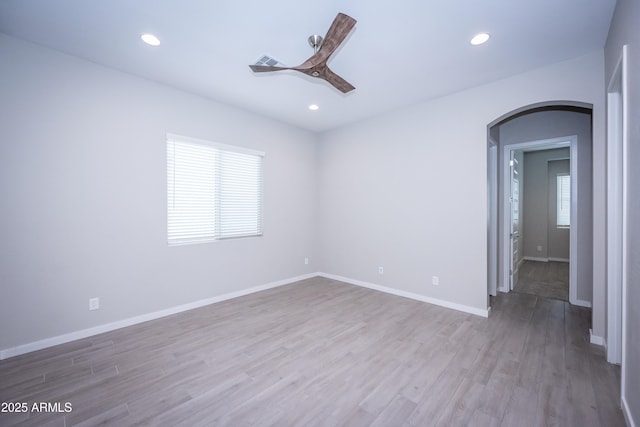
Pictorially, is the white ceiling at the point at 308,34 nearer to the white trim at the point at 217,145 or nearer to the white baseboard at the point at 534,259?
the white trim at the point at 217,145

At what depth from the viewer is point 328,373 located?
2.18 metres

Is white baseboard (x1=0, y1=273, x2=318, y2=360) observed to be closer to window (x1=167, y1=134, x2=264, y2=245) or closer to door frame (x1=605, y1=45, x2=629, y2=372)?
window (x1=167, y1=134, x2=264, y2=245)

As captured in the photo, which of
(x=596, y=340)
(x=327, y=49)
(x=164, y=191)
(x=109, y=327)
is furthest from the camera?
(x=164, y=191)

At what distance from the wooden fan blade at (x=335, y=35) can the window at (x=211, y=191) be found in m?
2.33

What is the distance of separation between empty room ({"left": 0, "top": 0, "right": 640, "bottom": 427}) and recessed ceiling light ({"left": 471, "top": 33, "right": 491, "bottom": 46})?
0.13 feet

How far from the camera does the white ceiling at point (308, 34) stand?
2037mm

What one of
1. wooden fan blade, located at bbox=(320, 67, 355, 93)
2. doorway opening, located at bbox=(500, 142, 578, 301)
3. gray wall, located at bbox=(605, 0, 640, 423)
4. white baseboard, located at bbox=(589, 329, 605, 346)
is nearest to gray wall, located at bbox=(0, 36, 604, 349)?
white baseboard, located at bbox=(589, 329, 605, 346)

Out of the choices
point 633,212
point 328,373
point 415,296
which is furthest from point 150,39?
point 415,296

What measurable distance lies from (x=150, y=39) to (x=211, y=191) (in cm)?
192

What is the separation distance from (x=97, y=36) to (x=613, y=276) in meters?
5.10

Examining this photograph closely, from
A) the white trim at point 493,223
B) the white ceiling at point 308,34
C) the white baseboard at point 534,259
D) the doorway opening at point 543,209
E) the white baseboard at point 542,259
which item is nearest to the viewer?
the white ceiling at point 308,34

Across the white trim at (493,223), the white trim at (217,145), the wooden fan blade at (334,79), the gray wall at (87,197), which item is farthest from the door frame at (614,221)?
the gray wall at (87,197)

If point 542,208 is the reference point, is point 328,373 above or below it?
below

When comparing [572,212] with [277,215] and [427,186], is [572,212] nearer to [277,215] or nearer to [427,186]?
[427,186]
